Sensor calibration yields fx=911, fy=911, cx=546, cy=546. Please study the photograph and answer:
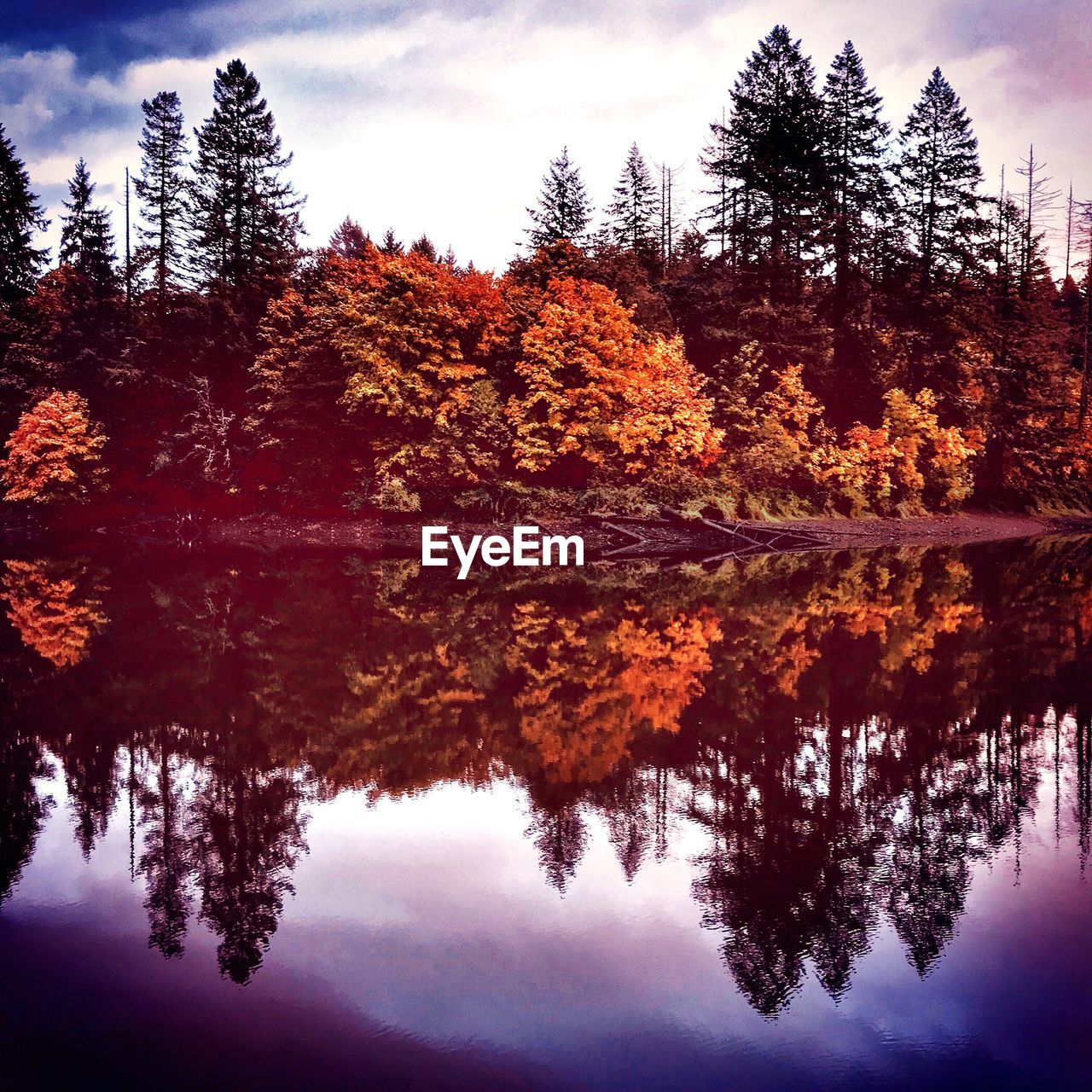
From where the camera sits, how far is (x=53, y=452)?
40219 mm

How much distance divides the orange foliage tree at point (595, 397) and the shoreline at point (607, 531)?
2.50m

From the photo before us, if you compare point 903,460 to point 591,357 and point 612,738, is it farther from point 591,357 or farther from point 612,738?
point 612,738

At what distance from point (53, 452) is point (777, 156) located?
34.8 m

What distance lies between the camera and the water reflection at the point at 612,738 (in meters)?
6.48

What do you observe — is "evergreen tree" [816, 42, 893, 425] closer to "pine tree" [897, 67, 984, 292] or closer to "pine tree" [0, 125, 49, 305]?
"pine tree" [897, 67, 984, 292]

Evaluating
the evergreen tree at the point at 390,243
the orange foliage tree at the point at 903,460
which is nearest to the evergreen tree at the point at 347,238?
the evergreen tree at the point at 390,243

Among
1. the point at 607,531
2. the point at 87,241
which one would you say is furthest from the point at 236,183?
the point at 607,531

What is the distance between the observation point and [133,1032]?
5.01 metres

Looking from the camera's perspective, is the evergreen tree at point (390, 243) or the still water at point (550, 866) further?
the evergreen tree at point (390, 243)

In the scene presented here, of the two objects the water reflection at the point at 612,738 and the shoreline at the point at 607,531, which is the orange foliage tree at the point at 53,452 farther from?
the water reflection at the point at 612,738

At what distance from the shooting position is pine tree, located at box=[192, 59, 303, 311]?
1842 inches

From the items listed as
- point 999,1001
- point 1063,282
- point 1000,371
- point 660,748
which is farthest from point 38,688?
point 1063,282

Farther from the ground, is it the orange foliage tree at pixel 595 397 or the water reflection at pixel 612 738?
the orange foliage tree at pixel 595 397

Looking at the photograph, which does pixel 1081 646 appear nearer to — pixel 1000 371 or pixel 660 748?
pixel 660 748
